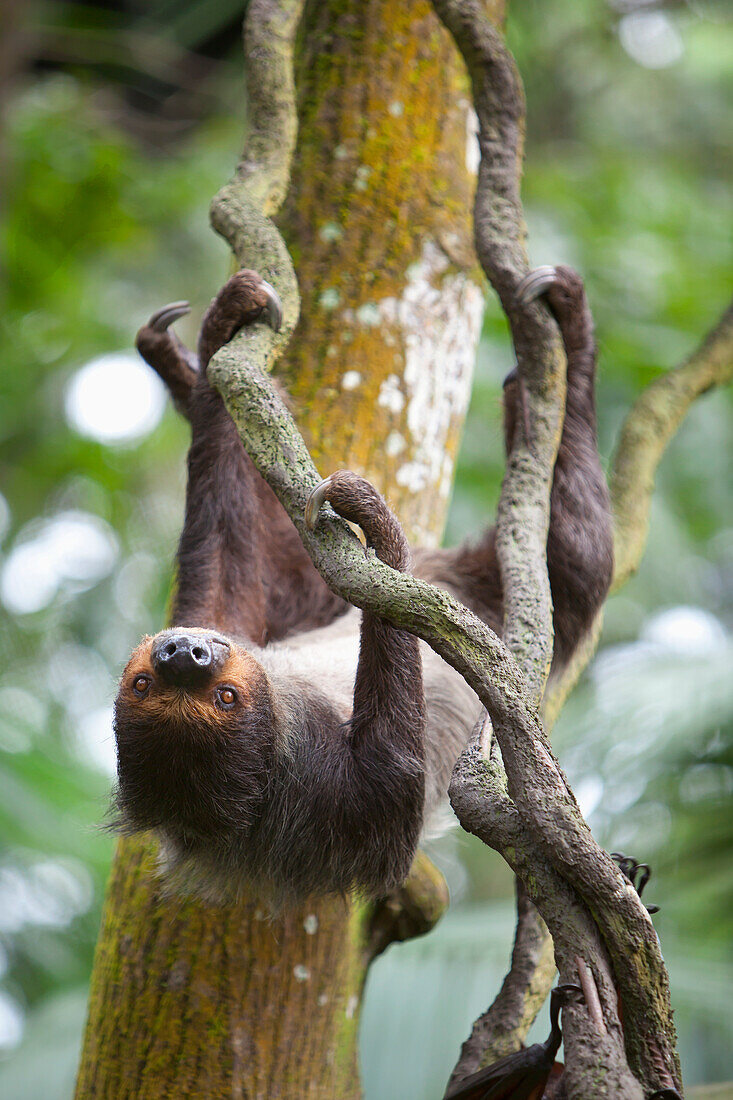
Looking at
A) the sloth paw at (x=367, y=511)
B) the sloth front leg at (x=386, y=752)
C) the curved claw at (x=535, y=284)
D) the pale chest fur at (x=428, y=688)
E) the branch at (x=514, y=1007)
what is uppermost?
the curved claw at (x=535, y=284)

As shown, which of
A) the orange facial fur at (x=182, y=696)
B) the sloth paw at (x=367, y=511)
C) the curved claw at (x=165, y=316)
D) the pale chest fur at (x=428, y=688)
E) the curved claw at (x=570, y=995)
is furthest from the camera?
the curved claw at (x=165, y=316)

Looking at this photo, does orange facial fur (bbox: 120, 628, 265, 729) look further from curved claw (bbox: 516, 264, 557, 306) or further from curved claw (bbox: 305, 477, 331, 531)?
curved claw (bbox: 516, 264, 557, 306)

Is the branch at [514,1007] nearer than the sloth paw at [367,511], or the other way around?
the sloth paw at [367,511]

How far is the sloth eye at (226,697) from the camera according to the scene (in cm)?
354

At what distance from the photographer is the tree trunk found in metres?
3.65

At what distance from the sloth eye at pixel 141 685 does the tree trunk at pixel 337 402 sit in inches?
30.9

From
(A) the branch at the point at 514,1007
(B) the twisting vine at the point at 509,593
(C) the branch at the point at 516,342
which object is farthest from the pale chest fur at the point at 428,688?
(B) the twisting vine at the point at 509,593

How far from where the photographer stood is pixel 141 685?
3.55 meters

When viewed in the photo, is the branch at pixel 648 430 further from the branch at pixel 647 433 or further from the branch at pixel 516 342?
the branch at pixel 516 342

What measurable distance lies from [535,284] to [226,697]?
192 centimetres

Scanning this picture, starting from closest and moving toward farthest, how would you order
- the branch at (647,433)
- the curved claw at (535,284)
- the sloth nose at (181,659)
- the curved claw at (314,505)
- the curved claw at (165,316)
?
the curved claw at (314,505), the sloth nose at (181,659), the curved claw at (535,284), the curved claw at (165,316), the branch at (647,433)

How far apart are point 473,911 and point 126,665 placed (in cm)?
472

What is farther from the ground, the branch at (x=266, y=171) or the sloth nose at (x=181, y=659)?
the branch at (x=266, y=171)

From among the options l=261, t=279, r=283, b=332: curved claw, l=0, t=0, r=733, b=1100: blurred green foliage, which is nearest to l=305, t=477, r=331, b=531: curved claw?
l=261, t=279, r=283, b=332: curved claw
